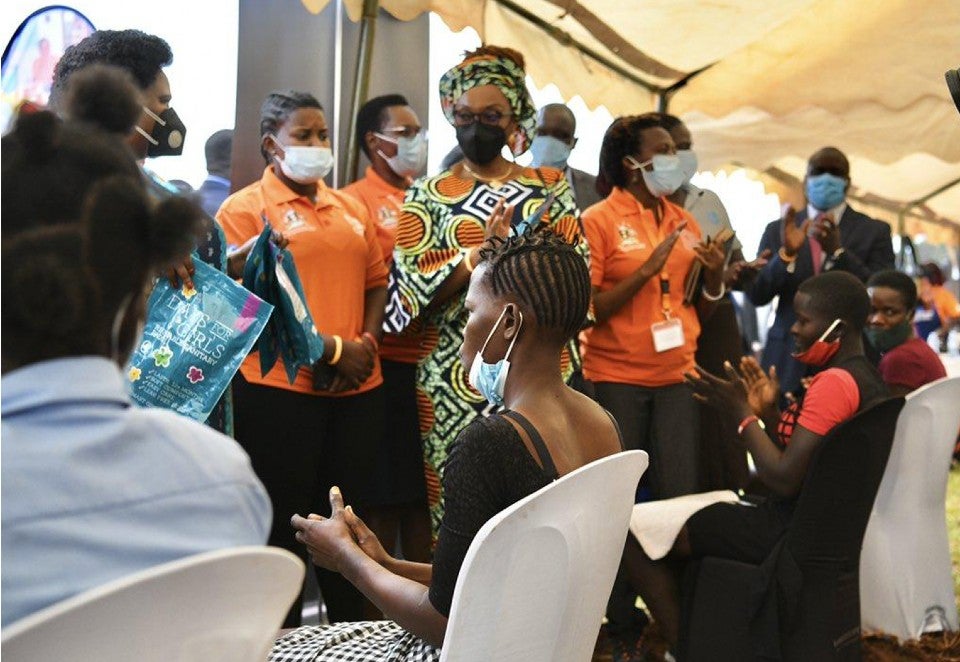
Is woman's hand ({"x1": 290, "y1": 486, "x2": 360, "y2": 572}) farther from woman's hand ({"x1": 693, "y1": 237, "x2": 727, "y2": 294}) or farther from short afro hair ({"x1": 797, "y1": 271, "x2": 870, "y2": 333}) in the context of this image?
woman's hand ({"x1": 693, "y1": 237, "x2": 727, "y2": 294})

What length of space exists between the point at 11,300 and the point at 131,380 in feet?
4.85

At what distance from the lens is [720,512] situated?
3.29 meters

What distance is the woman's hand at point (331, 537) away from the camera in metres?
2.15

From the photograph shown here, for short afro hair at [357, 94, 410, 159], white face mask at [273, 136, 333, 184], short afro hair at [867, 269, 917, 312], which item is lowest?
short afro hair at [867, 269, 917, 312]

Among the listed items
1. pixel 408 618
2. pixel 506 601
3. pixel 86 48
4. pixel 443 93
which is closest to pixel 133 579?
pixel 506 601

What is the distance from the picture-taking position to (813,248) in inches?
205

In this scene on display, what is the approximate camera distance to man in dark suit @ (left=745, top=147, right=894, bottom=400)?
5070mm

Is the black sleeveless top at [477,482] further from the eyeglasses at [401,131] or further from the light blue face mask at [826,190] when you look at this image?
the light blue face mask at [826,190]

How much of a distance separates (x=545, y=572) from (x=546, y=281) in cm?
72

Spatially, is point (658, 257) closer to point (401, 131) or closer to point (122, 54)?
point (401, 131)

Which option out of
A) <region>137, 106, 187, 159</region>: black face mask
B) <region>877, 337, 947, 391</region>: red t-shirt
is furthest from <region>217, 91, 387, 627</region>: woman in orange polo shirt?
<region>877, 337, 947, 391</region>: red t-shirt

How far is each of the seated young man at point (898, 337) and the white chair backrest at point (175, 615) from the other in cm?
430

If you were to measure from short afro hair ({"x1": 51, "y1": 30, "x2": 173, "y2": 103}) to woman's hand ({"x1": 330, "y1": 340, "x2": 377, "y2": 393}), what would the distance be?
3.95 ft

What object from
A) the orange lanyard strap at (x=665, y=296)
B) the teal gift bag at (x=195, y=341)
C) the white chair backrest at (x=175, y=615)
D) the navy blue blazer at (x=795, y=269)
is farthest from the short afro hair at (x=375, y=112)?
the white chair backrest at (x=175, y=615)
